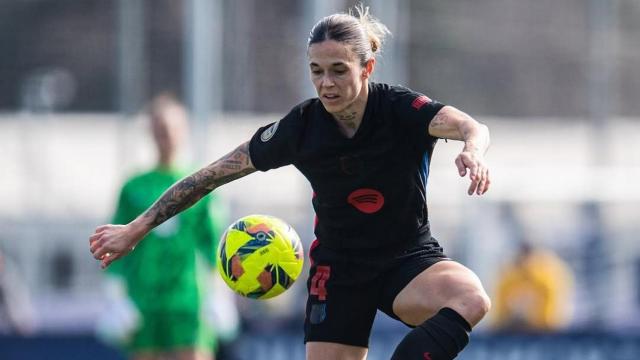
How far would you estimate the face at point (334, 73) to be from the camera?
19.8 ft

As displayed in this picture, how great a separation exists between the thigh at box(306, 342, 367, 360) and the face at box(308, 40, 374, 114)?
112cm

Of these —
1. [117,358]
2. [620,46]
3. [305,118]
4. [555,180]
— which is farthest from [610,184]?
[620,46]

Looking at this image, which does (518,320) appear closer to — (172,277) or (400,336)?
(400,336)

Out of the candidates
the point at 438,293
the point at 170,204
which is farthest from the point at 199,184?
the point at 438,293

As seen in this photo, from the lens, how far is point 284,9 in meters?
20.8

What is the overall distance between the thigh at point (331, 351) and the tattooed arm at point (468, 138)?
112 centimetres

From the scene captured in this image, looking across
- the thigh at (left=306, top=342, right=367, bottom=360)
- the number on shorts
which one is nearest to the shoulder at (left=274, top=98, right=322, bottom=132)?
the number on shorts

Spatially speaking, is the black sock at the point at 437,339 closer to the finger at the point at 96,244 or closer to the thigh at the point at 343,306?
the thigh at the point at 343,306

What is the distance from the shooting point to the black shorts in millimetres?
6254

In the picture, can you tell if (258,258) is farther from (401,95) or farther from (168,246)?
(168,246)

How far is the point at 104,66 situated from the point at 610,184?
10541mm

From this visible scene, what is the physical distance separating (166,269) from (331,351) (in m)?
3.56

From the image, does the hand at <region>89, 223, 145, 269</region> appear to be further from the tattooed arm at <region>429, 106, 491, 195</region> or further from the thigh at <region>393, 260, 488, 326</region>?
the tattooed arm at <region>429, 106, 491, 195</region>

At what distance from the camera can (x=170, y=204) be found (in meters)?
6.44
